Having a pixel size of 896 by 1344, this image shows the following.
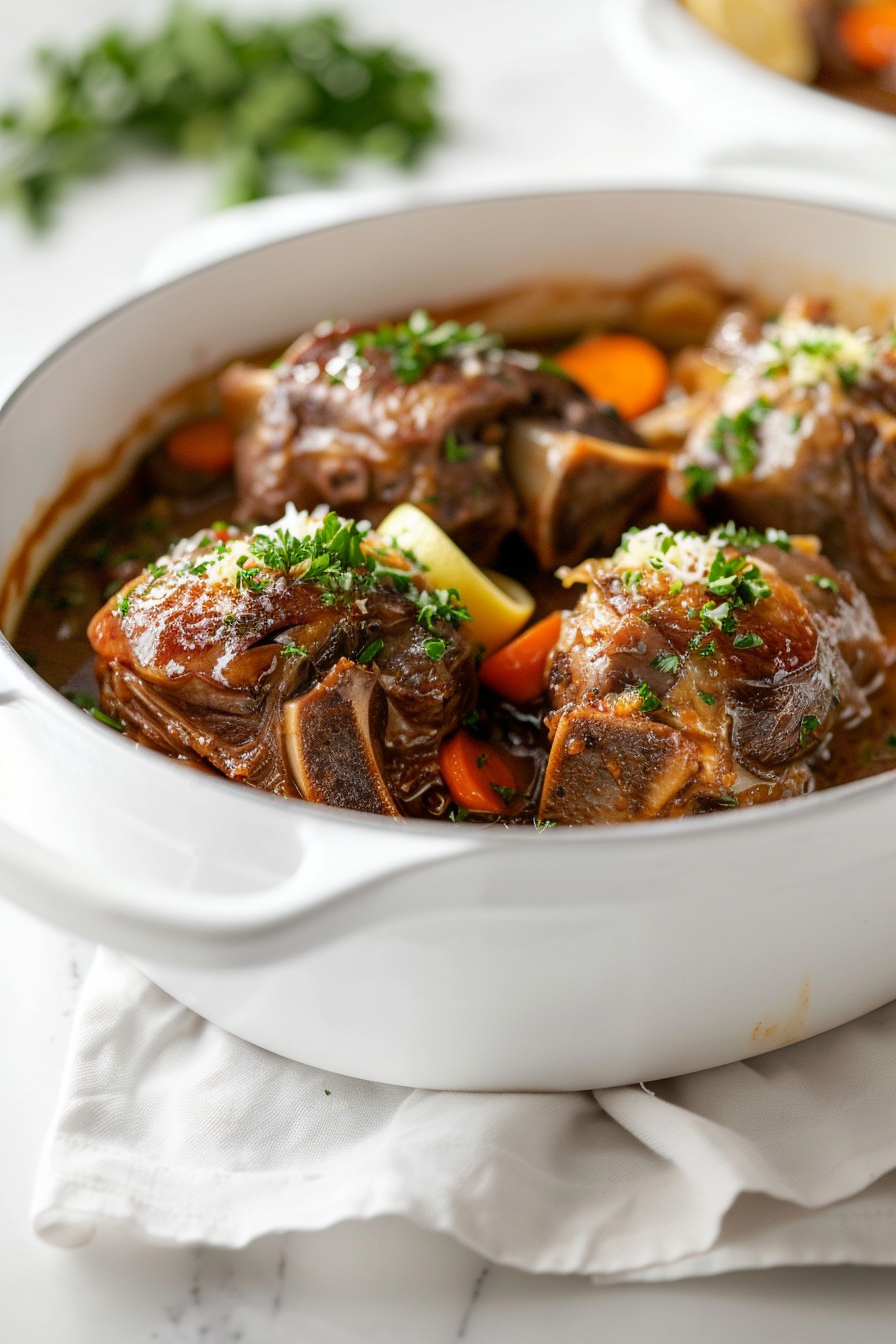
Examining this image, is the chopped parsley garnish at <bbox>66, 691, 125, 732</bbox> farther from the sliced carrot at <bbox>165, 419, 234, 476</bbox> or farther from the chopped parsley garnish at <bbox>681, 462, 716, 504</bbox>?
the chopped parsley garnish at <bbox>681, 462, 716, 504</bbox>

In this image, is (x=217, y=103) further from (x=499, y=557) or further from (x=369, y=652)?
(x=369, y=652)

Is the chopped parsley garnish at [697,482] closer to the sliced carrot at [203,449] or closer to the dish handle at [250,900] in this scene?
the sliced carrot at [203,449]

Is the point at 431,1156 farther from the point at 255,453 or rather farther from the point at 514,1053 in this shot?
the point at 255,453

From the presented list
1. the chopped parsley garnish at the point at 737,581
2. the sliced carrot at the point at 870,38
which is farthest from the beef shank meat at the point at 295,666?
the sliced carrot at the point at 870,38

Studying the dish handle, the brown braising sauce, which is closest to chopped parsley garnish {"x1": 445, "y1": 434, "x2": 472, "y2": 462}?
the brown braising sauce

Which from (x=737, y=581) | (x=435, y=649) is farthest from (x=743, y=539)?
(x=435, y=649)

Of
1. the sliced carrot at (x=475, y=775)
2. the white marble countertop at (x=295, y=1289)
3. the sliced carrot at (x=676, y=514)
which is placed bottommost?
the white marble countertop at (x=295, y=1289)
